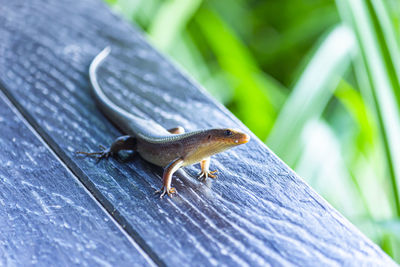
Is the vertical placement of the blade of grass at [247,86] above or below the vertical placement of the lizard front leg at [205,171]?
above

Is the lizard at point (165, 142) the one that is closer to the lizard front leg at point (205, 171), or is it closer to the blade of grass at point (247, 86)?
the lizard front leg at point (205, 171)

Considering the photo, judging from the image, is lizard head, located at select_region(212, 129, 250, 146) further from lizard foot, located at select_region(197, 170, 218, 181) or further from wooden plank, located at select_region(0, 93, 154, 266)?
wooden plank, located at select_region(0, 93, 154, 266)

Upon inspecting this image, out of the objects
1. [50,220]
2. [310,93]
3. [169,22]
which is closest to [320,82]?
[310,93]

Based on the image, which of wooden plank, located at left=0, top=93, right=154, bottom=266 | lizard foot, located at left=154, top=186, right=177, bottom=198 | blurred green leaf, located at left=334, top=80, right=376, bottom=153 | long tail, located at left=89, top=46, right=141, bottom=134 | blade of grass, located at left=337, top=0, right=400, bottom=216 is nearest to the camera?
wooden plank, located at left=0, top=93, right=154, bottom=266

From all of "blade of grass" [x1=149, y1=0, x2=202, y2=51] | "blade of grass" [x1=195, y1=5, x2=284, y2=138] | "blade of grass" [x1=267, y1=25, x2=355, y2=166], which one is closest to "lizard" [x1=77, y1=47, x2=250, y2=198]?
"blade of grass" [x1=267, y1=25, x2=355, y2=166]

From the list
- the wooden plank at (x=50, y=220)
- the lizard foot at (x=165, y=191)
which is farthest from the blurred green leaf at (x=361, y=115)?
the wooden plank at (x=50, y=220)

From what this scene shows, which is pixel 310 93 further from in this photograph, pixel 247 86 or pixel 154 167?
pixel 154 167

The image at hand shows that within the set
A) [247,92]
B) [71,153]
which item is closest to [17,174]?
[71,153]
